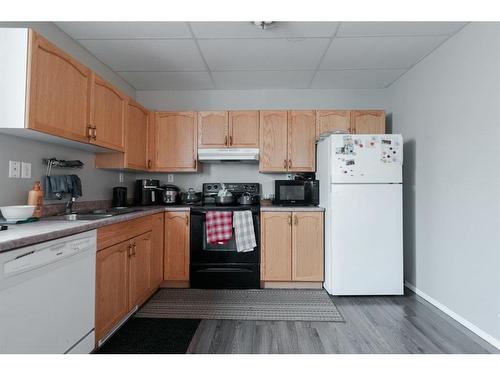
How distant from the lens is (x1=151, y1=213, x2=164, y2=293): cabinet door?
253cm

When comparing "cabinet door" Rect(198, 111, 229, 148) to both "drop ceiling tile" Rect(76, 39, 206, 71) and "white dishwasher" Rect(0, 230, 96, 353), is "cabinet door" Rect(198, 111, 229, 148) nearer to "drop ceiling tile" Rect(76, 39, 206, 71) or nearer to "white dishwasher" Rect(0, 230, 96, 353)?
"drop ceiling tile" Rect(76, 39, 206, 71)

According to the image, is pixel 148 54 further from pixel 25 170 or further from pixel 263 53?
pixel 25 170

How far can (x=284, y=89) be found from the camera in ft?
11.1

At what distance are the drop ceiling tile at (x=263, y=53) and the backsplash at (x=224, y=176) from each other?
1175 millimetres

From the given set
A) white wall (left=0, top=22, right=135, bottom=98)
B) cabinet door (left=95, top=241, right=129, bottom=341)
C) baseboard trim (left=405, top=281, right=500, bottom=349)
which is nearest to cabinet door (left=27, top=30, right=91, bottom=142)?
white wall (left=0, top=22, right=135, bottom=98)

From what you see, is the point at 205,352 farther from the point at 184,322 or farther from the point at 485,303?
the point at 485,303

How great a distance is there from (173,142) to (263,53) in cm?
143

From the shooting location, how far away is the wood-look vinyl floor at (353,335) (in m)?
1.74

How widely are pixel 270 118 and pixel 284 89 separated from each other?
0.56 metres

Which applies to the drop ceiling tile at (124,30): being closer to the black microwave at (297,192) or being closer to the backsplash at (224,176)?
the backsplash at (224,176)

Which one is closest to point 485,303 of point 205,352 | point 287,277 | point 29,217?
point 287,277

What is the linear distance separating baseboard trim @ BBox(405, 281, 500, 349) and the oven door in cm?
162

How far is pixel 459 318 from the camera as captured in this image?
81.7 inches

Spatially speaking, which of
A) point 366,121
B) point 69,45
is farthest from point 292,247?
point 69,45
